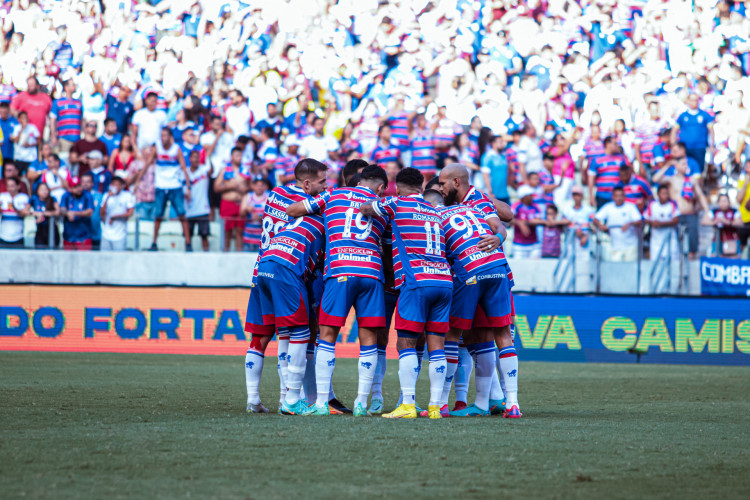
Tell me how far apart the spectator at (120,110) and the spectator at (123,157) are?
0.88 metres

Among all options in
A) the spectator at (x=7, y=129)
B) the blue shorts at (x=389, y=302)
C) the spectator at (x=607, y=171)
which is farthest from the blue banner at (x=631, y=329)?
the spectator at (x=7, y=129)

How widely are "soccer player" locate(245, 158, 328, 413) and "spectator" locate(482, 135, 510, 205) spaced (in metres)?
9.64

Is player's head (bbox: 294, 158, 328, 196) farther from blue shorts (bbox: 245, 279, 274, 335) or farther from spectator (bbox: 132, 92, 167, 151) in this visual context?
spectator (bbox: 132, 92, 167, 151)

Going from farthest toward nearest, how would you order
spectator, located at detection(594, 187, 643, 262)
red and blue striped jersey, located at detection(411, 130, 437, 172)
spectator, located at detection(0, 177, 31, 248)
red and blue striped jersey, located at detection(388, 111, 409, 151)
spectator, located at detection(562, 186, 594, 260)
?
red and blue striped jersey, located at detection(388, 111, 409, 151) < red and blue striped jersey, located at detection(411, 130, 437, 172) < spectator, located at detection(0, 177, 31, 248) < spectator, located at detection(562, 186, 594, 260) < spectator, located at detection(594, 187, 643, 262)

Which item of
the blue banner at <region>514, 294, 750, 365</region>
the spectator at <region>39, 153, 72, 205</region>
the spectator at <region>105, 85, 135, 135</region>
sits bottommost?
the blue banner at <region>514, 294, 750, 365</region>

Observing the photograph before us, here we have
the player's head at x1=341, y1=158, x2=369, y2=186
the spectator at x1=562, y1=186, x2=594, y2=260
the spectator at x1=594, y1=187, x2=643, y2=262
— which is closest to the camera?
the player's head at x1=341, y1=158, x2=369, y2=186

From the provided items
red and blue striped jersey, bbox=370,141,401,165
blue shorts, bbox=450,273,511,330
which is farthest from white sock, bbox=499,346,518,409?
red and blue striped jersey, bbox=370,141,401,165

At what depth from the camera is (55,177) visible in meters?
18.1

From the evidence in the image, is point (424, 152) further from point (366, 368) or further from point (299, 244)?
point (366, 368)

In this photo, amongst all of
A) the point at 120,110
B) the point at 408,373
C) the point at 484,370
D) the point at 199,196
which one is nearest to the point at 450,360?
the point at 484,370

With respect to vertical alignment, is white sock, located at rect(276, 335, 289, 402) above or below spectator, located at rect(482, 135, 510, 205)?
below

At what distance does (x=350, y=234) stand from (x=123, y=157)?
11.5 metres

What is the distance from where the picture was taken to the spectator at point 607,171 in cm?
1783

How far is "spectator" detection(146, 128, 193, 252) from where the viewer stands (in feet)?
58.6
